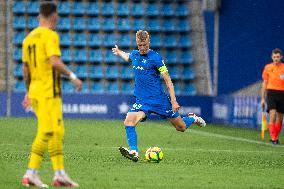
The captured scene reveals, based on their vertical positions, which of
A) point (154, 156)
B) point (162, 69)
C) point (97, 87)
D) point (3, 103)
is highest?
point (162, 69)

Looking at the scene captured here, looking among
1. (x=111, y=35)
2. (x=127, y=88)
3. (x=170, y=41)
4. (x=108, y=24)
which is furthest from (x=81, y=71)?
(x=170, y=41)

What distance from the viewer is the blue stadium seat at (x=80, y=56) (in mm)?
32047

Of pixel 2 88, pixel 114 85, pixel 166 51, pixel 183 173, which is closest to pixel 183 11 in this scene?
pixel 166 51

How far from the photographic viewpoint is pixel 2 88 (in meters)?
31.4

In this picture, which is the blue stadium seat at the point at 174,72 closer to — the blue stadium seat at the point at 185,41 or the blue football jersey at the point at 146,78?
the blue stadium seat at the point at 185,41

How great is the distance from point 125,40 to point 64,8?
2525mm

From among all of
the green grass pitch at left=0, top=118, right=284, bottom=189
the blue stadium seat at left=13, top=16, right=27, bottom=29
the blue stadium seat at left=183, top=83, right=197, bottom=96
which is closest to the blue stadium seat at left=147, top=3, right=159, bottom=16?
the blue stadium seat at left=183, top=83, right=197, bottom=96

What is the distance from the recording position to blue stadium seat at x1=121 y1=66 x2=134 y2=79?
31831 millimetres

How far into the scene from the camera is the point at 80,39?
1280 inches

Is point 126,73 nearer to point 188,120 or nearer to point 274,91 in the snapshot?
point 274,91

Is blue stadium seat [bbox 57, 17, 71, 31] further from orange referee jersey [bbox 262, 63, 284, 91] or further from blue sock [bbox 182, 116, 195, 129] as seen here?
blue sock [bbox 182, 116, 195, 129]

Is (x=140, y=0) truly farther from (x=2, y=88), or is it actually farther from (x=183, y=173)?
(x=183, y=173)

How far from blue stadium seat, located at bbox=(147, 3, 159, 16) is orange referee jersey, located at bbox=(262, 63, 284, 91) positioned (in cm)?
1351

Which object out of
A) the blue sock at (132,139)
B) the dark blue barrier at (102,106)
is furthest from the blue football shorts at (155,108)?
the dark blue barrier at (102,106)
